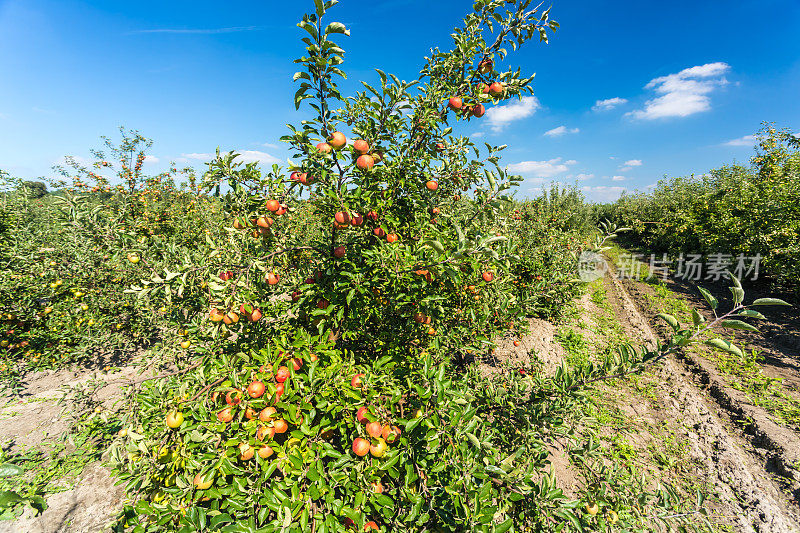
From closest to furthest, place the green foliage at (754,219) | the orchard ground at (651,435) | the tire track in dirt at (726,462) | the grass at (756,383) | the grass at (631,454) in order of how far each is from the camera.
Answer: the grass at (631,454)
the orchard ground at (651,435)
the tire track in dirt at (726,462)
the grass at (756,383)
the green foliage at (754,219)

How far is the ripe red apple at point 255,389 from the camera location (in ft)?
6.49

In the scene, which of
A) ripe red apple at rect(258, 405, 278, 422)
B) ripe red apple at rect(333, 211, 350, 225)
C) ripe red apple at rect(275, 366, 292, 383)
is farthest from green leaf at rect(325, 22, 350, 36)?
ripe red apple at rect(258, 405, 278, 422)

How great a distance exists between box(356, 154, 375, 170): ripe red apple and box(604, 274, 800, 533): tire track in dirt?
511cm

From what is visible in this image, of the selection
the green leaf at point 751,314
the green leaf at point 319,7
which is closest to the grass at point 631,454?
the green leaf at point 751,314

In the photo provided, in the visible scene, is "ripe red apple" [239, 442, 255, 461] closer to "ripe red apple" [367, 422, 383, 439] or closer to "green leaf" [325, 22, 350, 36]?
"ripe red apple" [367, 422, 383, 439]

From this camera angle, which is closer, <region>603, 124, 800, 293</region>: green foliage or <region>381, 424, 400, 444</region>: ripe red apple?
<region>381, 424, 400, 444</region>: ripe red apple

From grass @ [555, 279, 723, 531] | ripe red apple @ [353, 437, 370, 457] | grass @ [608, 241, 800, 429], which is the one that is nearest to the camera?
ripe red apple @ [353, 437, 370, 457]

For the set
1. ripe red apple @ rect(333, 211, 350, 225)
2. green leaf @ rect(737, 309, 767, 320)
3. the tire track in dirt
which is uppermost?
ripe red apple @ rect(333, 211, 350, 225)

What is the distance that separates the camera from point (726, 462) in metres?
3.79

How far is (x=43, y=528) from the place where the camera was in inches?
111

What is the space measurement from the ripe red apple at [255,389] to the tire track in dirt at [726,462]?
4891 millimetres

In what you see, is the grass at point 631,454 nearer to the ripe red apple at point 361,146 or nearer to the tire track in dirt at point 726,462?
the tire track in dirt at point 726,462

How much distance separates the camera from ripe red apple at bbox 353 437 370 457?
6.30 ft

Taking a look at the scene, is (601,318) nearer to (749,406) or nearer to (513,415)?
(749,406)
